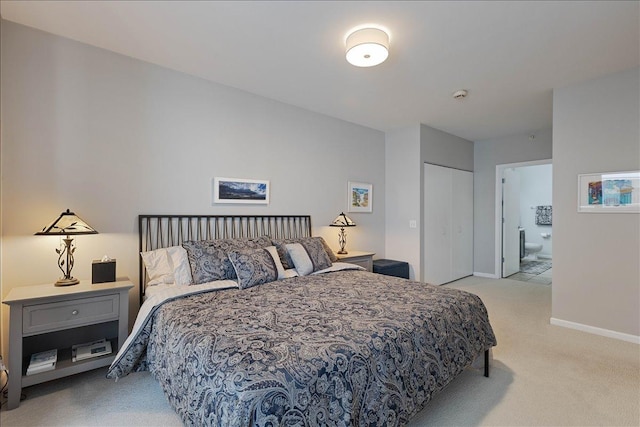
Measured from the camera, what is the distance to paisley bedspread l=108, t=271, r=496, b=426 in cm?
120

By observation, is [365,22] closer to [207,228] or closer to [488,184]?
[207,228]

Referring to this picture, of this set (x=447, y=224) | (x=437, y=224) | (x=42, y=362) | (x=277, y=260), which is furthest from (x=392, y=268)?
(x=42, y=362)

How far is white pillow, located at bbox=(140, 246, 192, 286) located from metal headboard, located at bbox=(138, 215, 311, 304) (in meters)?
0.18

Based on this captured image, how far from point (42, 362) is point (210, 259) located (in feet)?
4.15

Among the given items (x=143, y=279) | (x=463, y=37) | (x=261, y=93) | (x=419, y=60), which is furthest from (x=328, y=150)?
(x=143, y=279)

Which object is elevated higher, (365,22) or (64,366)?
(365,22)

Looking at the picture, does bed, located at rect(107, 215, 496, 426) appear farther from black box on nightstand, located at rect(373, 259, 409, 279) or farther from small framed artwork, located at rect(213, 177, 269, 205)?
black box on nightstand, located at rect(373, 259, 409, 279)

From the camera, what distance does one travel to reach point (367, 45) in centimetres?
227

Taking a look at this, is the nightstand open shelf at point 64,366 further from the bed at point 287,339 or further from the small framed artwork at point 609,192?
the small framed artwork at point 609,192

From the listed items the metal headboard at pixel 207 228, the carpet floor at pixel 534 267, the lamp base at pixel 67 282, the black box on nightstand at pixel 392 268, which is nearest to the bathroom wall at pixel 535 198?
the carpet floor at pixel 534 267

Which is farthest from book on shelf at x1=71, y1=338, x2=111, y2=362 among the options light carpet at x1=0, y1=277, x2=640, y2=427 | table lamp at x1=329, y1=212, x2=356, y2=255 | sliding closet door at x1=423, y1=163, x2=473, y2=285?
sliding closet door at x1=423, y1=163, x2=473, y2=285

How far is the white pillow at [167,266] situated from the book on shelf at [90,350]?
0.53 metres

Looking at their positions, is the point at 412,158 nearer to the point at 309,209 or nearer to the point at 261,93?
the point at 309,209

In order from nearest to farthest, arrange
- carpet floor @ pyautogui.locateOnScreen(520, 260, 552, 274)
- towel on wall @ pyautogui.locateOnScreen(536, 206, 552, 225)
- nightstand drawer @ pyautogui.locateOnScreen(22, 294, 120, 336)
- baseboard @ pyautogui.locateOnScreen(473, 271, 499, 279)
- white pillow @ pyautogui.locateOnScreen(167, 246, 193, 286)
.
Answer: nightstand drawer @ pyautogui.locateOnScreen(22, 294, 120, 336) < white pillow @ pyautogui.locateOnScreen(167, 246, 193, 286) < baseboard @ pyautogui.locateOnScreen(473, 271, 499, 279) < carpet floor @ pyautogui.locateOnScreen(520, 260, 552, 274) < towel on wall @ pyautogui.locateOnScreen(536, 206, 552, 225)
